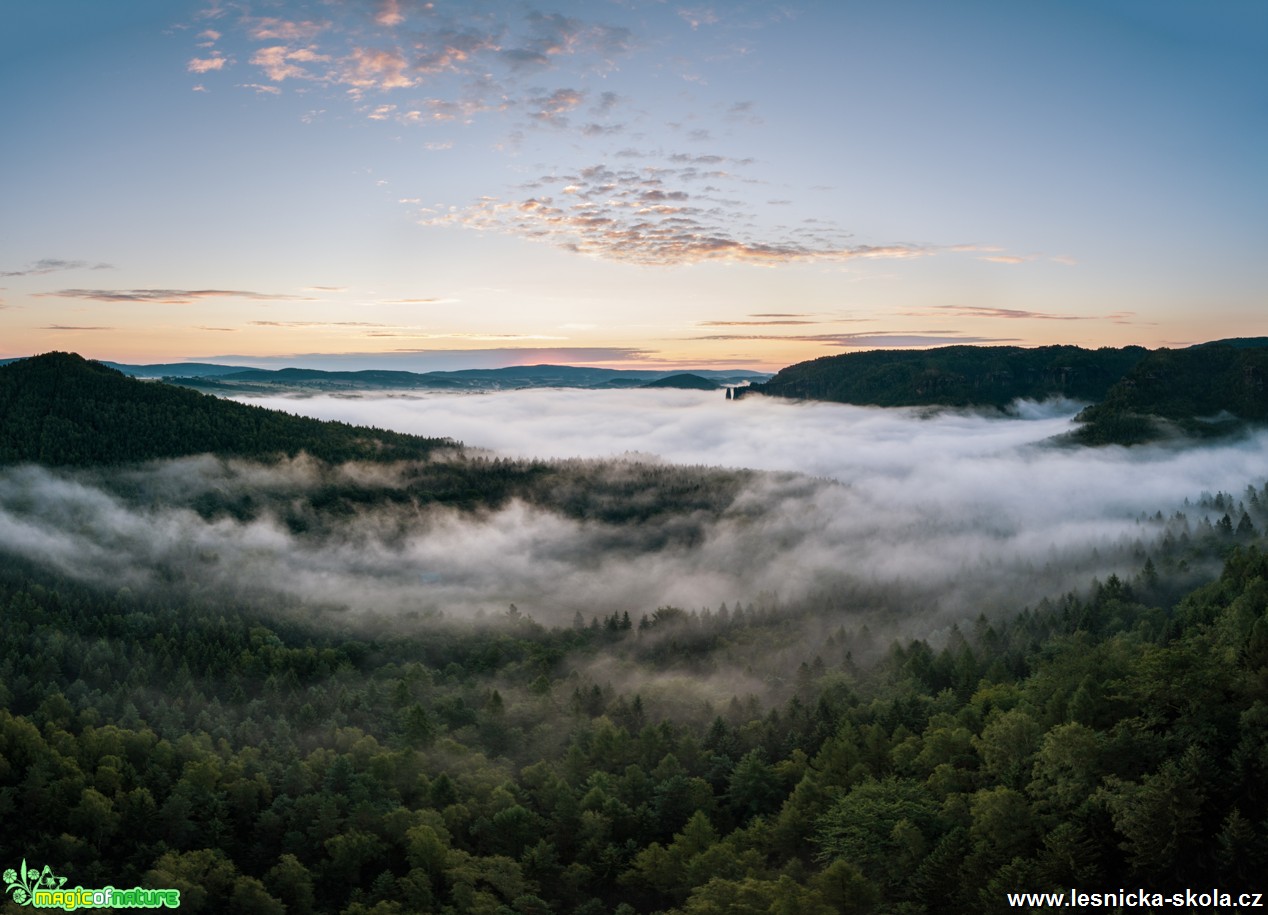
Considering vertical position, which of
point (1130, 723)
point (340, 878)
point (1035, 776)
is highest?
point (1130, 723)

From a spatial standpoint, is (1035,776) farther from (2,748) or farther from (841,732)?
(2,748)

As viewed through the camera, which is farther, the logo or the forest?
the logo

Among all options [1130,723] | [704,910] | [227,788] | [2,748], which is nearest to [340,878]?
[227,788]

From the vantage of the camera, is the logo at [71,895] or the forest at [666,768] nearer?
the forest at [666,768]

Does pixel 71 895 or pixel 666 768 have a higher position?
pixel 666 768
